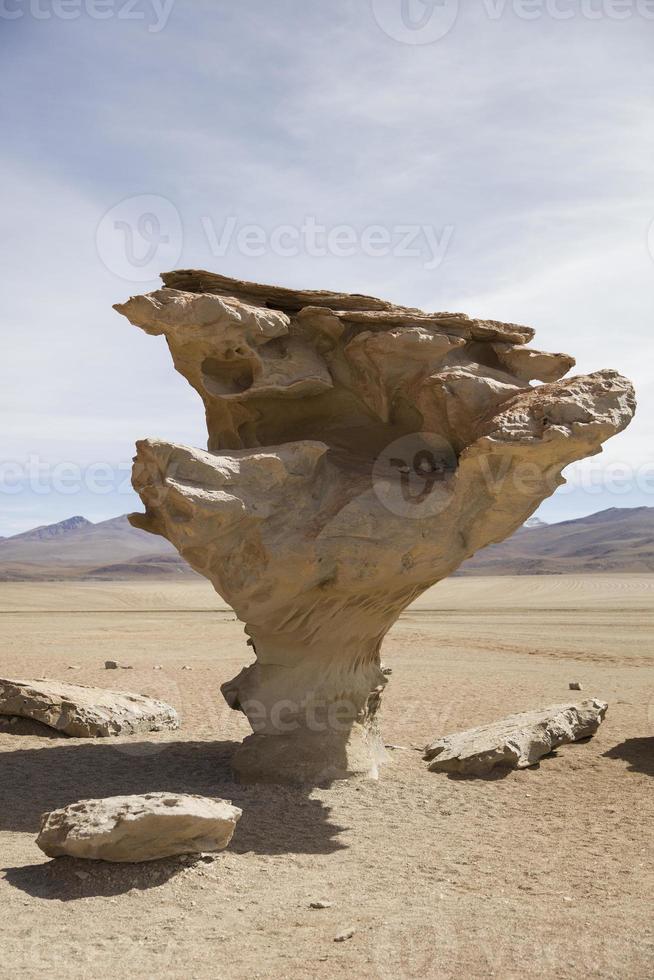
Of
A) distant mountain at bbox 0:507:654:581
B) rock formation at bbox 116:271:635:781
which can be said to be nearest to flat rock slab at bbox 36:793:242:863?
rock formation at bbox 116:271:635:781

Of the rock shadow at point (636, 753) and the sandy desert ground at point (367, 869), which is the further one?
the rock shadow at point (636, 753)

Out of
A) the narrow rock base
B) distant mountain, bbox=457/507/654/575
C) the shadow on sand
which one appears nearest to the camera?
the shadow on sand

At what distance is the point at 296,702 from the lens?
8.67m

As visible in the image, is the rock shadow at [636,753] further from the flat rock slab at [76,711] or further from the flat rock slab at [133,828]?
the flat rock slab at [76,711]

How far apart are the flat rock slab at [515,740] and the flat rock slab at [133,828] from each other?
3748 mm

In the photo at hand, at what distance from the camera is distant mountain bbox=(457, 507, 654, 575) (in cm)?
9156

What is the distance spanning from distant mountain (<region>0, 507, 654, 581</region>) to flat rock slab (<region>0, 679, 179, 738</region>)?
72.5 m

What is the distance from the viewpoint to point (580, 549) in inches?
4833

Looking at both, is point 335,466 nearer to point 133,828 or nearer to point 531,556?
point 133,828

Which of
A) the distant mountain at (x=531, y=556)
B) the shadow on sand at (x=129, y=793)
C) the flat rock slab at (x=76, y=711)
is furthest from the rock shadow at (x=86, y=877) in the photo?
the distant mountain at (x=531, y=556)

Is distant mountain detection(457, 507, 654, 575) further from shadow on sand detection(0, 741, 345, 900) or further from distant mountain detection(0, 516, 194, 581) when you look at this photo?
shadow on sand detection(0, 741, 345, 900)

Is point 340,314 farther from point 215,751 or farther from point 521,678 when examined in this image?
point 521,678

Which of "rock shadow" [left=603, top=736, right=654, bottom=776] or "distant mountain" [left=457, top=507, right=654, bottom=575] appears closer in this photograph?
"rock shadow" [left=603, top=736, right=654, bottom=776]

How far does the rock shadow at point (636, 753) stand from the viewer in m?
9.21
